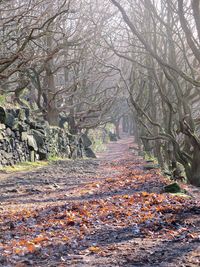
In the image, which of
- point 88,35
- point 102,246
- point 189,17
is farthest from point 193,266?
point 88,35

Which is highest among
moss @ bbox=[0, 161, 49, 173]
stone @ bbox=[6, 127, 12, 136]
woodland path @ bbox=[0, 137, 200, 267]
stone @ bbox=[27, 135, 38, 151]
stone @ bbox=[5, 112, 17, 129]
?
stone @ bbox=[5, 112, 17, 129]

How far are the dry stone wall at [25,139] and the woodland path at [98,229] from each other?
491 cm

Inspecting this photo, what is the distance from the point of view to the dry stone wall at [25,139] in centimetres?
1467

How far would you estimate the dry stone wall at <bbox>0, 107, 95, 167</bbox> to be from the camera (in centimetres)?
1467

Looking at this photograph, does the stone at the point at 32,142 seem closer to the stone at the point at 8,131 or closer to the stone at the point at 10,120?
the stone at the point at 10,120

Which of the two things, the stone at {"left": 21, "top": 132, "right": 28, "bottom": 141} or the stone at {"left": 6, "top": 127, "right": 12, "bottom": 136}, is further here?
the stone at {"left": 21, "top": 132, "right": 28, "bottom": 141}

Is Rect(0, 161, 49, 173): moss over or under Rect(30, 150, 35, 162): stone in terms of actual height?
under

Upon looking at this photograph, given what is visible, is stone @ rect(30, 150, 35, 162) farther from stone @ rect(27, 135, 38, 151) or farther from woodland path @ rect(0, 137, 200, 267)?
woodland path @ rect(0, 137, 200, 267)

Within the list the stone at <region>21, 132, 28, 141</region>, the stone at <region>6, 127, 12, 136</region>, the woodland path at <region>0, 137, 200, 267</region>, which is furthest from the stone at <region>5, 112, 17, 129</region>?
the woodland path at <region>0, 137, 200, 267</region>

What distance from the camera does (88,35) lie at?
1783 centimetres

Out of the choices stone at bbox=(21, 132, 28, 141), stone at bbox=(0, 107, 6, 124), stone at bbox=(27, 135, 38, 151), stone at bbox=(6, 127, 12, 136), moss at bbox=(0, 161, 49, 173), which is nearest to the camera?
moss at bbox=(0, 161, 49, 173)

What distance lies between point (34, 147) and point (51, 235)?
1189 centimetres

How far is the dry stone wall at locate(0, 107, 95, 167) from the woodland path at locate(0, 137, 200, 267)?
16.1 ft

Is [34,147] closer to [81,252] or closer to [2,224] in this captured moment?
[2,224]
